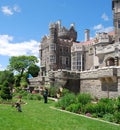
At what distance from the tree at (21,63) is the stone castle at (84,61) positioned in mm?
12627

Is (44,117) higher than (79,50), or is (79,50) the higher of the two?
(79,50)

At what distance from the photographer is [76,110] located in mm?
20656

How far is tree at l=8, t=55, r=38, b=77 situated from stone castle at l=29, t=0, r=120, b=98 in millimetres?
12627

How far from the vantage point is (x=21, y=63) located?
78000mm

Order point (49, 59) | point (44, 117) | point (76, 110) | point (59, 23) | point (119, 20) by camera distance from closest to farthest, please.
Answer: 1. point (44, 117)
2. point (76, 110)
3. point (119, 20)
4. point (49, 59)
5. point (59, 23)

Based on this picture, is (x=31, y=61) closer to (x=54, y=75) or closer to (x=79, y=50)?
(x=79, y=50)

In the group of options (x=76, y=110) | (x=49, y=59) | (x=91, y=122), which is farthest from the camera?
(x=49, y=59)

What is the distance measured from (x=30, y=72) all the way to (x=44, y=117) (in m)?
58.3

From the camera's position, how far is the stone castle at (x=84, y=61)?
3047 cm

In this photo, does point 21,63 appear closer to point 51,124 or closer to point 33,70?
point 33,70

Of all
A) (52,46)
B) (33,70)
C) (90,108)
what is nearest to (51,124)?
(90,108)

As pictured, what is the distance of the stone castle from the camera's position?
30472 millimetres

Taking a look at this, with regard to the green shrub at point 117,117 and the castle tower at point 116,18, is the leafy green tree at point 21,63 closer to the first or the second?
the castle tower at point 116,18

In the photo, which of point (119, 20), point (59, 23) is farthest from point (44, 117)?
point (59, 23)
